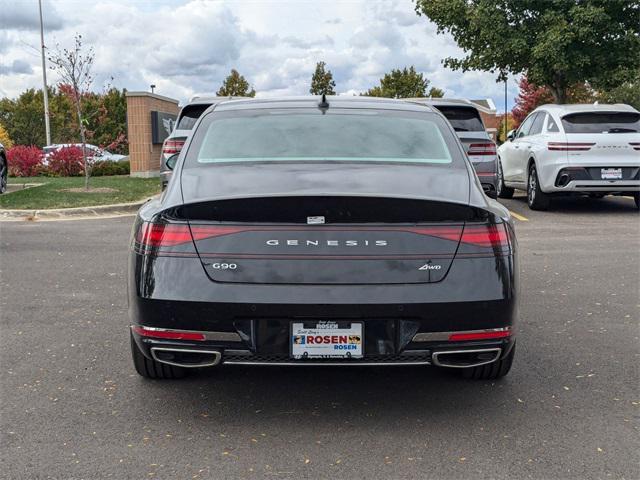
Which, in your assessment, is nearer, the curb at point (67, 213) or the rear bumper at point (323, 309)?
the rear bumper at point (323, 309)

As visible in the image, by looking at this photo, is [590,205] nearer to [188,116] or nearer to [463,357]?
[188,116]

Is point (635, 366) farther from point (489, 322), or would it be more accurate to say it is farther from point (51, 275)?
point (51, 275)

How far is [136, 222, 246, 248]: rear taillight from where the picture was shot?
132 inches

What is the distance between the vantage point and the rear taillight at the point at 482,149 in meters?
11.0

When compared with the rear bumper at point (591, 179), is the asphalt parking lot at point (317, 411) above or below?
below

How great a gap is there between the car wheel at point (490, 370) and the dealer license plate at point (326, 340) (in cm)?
107

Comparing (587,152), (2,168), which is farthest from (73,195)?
(587,152)

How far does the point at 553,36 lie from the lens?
87.8ft

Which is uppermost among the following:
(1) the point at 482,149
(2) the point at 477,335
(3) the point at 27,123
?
(3) the point at 27,123

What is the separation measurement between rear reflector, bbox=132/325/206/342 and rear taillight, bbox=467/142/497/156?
8283 mm

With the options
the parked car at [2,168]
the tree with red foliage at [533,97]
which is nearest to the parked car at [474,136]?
the parked car at [2,168]

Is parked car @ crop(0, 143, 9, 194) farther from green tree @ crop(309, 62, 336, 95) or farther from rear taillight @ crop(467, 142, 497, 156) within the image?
green tree @ crop(309, 62, 336, 95)

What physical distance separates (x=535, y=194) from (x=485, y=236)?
9844 mm

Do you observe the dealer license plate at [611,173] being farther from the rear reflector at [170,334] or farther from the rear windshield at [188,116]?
the rear reflector at [170,334]
